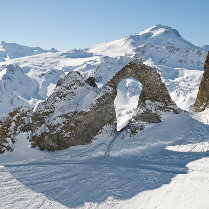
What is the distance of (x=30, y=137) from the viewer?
30.1m

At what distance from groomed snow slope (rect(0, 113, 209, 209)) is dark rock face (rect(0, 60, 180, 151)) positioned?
0.90 metres

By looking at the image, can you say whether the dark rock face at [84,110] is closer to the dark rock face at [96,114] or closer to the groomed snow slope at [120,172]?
the dark rock face at [96,114]

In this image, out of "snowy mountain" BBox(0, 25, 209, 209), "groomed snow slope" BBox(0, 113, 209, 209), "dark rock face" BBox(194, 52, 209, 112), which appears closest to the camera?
"groomed snow slope" BBox(0, 113, 209, 209)

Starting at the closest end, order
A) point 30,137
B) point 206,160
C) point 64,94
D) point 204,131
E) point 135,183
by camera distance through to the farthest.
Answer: point 135,183 < point 206,160 < point 204,131 < point 30,137 < point 64,94

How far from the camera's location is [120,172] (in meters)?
23.7

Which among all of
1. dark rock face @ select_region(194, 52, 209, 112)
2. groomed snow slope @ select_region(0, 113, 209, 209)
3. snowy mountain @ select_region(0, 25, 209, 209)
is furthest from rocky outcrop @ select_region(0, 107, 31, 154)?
dark rock face @ select_region(194, 52, 209, 112)

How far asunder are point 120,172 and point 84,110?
8.36 m

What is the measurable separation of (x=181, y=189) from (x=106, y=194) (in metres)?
4.13

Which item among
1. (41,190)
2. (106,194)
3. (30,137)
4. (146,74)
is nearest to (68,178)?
(41,190)

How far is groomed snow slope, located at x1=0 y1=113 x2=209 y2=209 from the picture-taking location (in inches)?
775

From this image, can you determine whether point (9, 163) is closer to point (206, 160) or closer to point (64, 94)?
point (64, 94)

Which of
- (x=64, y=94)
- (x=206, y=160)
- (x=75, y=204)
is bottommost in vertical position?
(x=75, y=204)

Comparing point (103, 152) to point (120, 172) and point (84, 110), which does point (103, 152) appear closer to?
point (84, 110)

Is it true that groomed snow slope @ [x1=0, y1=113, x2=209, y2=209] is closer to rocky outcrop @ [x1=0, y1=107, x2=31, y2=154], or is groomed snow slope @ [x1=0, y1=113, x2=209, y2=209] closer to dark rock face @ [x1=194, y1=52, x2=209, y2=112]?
rocky outcrop @ [x1=0, y1=107, x2=31, y2=154]
